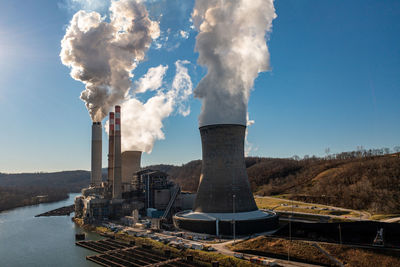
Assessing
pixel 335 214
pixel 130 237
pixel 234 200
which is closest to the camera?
pixel 234 200

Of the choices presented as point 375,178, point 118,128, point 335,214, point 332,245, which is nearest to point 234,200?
point 332,245

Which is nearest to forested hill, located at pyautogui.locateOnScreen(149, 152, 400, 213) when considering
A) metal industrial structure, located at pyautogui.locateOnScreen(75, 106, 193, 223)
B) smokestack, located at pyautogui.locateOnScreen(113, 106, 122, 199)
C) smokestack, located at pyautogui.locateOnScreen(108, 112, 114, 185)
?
metal industrial structure, located at pyautogui.locateOnScreen(75, 106, 193, 223)

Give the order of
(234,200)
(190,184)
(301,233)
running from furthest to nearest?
(190,184) → (234,200) → (301,233)

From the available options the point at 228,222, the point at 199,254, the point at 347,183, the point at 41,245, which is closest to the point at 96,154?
the point at 41,245

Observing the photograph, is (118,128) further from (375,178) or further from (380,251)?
(375,178)

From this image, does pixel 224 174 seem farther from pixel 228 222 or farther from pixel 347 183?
pixel 347 183

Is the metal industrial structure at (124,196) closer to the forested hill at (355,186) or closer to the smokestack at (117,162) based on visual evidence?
the smokestack at (117,162)

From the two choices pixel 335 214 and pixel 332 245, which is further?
pixel 335 214
